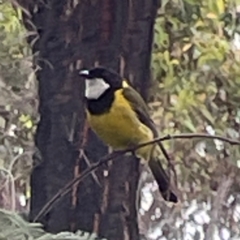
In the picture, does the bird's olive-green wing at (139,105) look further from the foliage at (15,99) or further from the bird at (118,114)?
the foliage at (15,99)

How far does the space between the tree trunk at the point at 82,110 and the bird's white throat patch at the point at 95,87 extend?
0.06m

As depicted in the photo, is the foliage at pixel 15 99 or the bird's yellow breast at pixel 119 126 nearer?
the bird's yellow breast at pixel 119 126

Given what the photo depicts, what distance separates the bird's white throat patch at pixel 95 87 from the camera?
2.82 metres

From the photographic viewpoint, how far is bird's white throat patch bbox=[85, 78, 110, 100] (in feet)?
9.25

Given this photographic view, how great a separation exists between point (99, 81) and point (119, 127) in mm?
181

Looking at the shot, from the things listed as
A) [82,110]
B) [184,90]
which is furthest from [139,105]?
[184,90]

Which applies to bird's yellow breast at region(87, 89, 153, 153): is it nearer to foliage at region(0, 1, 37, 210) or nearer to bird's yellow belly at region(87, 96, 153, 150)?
bird's yellow belly at region(87, 96, 153, 150)

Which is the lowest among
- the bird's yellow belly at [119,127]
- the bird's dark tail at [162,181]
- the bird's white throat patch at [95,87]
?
the bird's dark tail at [162,181]

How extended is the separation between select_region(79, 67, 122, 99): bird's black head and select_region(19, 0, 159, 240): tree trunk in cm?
6

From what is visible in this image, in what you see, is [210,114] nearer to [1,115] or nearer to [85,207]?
[1,115]

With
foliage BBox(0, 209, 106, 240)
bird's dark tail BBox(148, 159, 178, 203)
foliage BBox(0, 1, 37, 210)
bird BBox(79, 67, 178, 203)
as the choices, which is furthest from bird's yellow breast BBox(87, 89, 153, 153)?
foliage BBox(0, 209, 106, 240)

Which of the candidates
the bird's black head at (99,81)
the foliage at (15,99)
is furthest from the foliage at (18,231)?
the foliage at (15,99)

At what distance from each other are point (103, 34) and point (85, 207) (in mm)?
534

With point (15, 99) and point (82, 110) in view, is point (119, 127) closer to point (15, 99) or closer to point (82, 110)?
point (82, 110)
